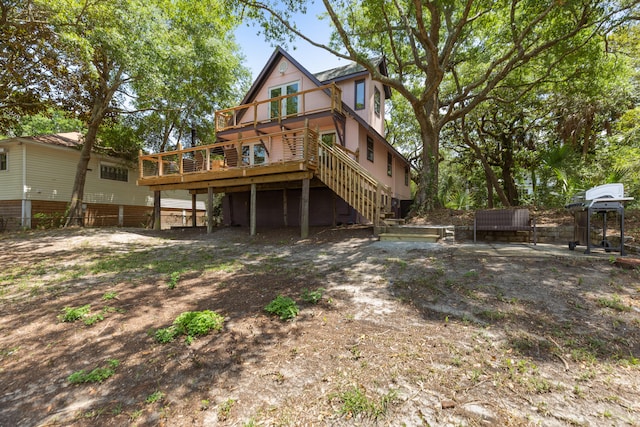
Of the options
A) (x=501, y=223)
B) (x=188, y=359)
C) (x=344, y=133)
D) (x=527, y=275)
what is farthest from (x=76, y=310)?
(x=344, y=133)

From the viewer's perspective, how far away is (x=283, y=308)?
376 centimetres

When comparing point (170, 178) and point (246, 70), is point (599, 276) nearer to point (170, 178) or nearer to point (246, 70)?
point (170, 178)

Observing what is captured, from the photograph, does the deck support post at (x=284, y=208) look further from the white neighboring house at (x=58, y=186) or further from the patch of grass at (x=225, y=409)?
the white neighboring house at (x=58, y=186)

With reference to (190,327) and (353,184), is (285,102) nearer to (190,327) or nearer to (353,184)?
(353,184)

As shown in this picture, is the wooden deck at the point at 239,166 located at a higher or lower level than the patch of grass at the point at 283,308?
higher

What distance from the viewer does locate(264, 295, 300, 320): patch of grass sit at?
12.0 feet

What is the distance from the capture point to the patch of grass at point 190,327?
3264 mm

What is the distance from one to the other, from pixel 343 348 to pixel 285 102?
12760mm

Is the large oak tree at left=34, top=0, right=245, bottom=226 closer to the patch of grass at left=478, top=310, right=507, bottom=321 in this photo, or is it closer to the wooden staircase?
the wooden staircase

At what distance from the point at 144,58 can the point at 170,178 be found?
4748 millimetres

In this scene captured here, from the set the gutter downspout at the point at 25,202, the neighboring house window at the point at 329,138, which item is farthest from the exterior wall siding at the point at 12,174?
the neighboring house window at the point at 329,138

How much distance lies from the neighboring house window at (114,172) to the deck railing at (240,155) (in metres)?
7.31

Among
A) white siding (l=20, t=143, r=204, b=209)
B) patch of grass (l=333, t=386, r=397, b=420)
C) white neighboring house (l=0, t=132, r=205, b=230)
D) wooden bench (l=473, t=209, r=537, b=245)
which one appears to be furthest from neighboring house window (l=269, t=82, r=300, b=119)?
patch of grass (l=333, t=386, r=397, b=420)

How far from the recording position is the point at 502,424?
196 cm
